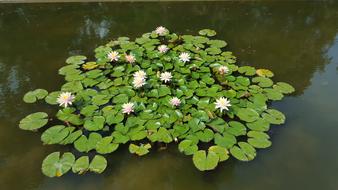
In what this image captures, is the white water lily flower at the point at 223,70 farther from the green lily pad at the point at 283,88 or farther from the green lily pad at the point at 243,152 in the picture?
the green lily pad at the point at 243,152

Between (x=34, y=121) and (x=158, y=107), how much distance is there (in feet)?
3.44

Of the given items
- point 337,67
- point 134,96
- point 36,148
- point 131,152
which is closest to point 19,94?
point 36,148

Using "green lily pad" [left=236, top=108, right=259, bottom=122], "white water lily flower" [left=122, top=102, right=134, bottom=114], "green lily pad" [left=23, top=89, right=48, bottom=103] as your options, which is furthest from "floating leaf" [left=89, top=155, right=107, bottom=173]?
→ "green lily pad" [left=236, top=108, right=259, bottom=122]

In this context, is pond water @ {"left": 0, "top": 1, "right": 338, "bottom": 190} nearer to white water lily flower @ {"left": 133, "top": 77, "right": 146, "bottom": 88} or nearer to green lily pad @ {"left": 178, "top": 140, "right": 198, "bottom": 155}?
green lily pad @ {"left": 178, "top": 140, "right": 198, "bottom": 155}

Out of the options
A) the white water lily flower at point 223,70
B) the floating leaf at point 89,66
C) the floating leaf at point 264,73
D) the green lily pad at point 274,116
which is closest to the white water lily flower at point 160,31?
the floating leaf at point 89,66

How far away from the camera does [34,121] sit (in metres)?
2.80

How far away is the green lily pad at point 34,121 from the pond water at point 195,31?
71 millimetres

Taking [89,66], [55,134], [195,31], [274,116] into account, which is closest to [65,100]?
[55,134]

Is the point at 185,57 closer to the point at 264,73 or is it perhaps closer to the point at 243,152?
the point at 264,73

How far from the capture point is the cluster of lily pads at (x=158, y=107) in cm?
255

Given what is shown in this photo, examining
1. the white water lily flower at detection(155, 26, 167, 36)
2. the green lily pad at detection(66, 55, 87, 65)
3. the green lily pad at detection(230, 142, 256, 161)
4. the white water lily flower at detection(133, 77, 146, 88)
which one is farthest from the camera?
the white water lily flower at detection(155, 26, 167, 36)

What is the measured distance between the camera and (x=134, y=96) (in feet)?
9.92

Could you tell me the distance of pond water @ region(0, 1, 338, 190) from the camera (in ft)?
7.95

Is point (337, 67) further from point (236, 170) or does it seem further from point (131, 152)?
point (131, 152)
